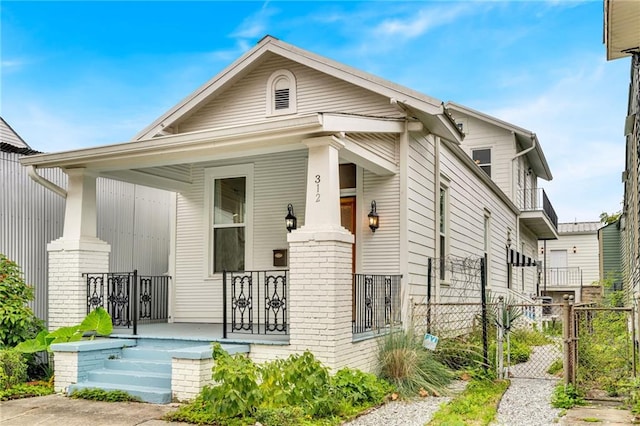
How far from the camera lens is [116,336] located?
28.6ft

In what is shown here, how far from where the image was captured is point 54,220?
1007 centimetres

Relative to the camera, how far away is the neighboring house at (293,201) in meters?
7.43

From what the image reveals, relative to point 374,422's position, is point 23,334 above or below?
above

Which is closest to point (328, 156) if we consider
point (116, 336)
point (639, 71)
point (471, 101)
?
point (116, 336)

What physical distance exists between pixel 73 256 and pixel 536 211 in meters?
15.5

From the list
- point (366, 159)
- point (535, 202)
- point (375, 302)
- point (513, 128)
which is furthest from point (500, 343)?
point (535, 202)

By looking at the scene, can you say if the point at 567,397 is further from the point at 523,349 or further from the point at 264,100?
the point at 264,100

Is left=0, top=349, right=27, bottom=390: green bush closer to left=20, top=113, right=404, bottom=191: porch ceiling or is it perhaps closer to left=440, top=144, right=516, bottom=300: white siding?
left=20, top=113, right=404, bottom=191: porch ceiling

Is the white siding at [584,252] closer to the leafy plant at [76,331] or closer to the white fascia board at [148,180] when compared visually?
the white fascia board at [148,180]

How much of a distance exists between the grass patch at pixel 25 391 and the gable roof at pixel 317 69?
15.3 ft

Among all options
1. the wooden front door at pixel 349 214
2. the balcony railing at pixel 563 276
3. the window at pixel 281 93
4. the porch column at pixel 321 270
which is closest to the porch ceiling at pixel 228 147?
the porch column at pixel 321 270

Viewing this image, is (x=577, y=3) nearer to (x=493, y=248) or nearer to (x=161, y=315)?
(x=493, y=248)

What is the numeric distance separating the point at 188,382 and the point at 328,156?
3106 mm

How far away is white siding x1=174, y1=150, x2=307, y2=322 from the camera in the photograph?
10367mm
